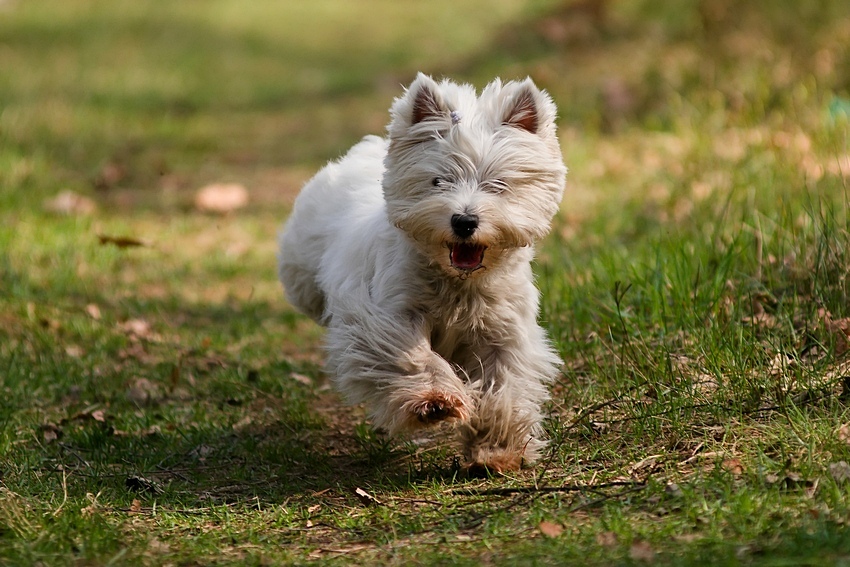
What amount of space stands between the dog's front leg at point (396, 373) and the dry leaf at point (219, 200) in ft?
17.8

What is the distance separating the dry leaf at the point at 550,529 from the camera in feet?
12.5

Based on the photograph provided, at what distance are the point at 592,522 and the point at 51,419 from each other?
9.76 ft

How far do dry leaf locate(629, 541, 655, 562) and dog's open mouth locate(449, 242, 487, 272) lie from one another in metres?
1.53

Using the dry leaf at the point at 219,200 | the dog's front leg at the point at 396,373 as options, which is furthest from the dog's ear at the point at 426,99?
the dry leaf at the point at 219,200

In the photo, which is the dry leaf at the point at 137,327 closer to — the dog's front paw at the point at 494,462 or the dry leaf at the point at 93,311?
the dry leaf at the point at 93,311

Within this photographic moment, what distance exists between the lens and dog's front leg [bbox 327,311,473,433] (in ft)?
15.2

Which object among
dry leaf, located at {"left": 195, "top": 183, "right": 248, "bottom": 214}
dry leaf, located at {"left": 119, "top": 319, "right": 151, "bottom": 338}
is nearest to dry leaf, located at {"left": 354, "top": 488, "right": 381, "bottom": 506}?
dry leaf, located at {"left": 119, "top": 319, "right": 151, "bottom": 338}

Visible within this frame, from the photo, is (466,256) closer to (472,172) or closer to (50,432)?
(472,172)

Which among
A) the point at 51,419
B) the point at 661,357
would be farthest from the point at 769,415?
the point at 51,419

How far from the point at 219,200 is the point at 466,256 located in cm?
593

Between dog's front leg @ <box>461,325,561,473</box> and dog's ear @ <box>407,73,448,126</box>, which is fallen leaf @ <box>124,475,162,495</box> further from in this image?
dog's ear @ <box>407,73,448,126</box>

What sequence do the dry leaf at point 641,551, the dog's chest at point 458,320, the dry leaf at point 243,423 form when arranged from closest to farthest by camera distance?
1. the dry leaf at point 641,551
2. the dog's chest at point 458,320
3. the dry leaf at point 243,423

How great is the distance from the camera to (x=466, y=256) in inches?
185

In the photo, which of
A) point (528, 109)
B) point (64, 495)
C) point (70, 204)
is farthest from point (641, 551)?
point (70, 204)
